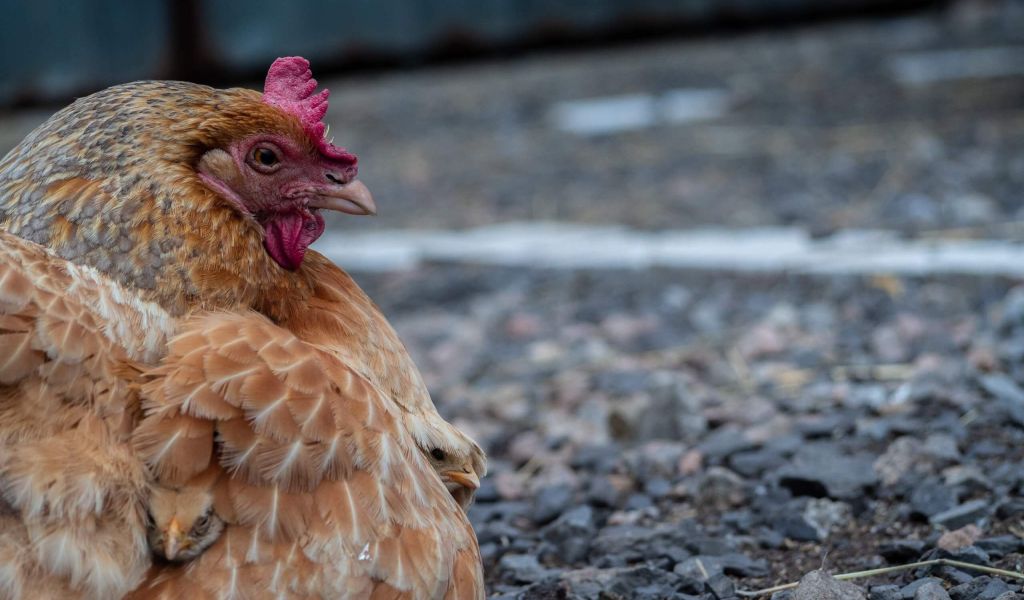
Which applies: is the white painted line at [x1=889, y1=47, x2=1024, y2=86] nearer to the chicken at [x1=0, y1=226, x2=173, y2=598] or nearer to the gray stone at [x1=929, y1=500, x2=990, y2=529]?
the gray stone at [x1=929, y1=500, x2=990, y2=529]

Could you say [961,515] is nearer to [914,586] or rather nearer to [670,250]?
[914,586]

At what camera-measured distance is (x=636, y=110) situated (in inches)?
327

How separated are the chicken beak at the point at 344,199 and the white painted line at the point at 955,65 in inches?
260

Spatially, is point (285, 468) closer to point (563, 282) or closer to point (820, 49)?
point (563, 282)

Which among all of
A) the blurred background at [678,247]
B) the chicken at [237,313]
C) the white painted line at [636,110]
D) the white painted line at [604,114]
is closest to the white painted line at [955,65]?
the blurred background at [678,247]

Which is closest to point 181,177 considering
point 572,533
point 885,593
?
point 572,533

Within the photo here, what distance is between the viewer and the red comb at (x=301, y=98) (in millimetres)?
2316

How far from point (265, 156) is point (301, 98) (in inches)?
6.1

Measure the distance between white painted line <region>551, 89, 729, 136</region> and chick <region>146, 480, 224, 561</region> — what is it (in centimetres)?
607

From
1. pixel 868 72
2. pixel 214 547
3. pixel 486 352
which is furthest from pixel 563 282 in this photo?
pixel 868 72

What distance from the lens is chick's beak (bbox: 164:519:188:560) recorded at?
184 cm

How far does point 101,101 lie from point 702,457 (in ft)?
5.89

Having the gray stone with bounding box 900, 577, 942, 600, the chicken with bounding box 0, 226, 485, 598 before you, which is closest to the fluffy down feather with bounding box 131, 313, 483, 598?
the chicken with bounding box 0, 226, 485, 598

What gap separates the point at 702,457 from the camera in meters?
3.21
